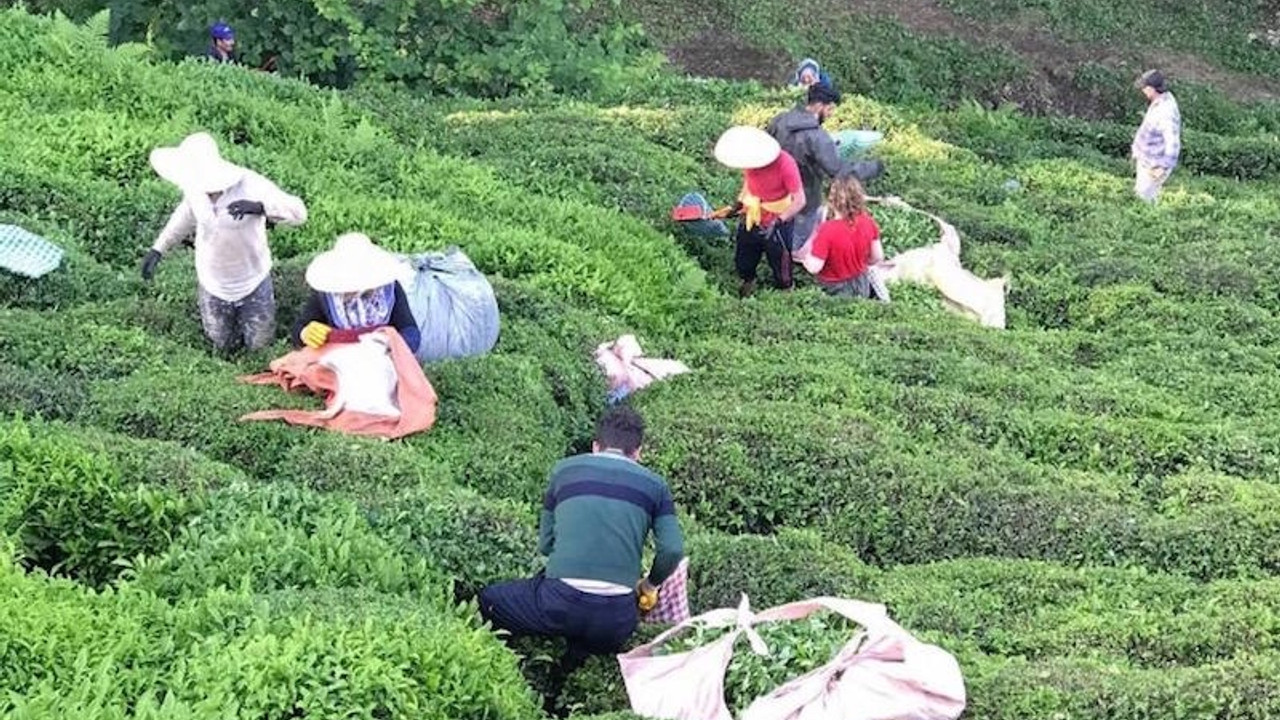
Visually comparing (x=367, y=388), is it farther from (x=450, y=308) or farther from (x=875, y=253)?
(x=875, y=253)

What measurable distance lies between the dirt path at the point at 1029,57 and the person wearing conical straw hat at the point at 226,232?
1561cm

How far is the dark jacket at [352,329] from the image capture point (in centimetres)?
870

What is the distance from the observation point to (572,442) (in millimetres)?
9617

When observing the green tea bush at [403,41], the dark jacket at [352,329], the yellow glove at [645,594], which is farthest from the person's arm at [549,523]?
the green tea bush at [403,41]

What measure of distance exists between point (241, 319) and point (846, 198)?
4.32 metres

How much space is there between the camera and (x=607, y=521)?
6438 mm

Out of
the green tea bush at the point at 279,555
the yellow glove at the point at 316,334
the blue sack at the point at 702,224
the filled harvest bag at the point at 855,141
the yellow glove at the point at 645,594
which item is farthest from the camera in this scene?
the filled harvest bag at the point at 855,141

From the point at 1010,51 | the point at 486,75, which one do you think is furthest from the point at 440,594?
the point at 1010,51

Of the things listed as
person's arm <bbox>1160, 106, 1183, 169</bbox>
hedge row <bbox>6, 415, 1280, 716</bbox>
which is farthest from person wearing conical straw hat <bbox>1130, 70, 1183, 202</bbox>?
hedge row <bbox>6, 415, 1280, 716</bbox>

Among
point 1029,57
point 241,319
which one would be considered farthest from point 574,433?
point 1029,57

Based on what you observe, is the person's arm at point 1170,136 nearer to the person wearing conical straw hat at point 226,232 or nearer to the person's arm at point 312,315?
the person wearing conical straw hat at point 226,232

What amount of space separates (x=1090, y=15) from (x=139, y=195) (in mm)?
18912

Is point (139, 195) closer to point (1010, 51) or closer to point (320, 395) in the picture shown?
point (320, 395)

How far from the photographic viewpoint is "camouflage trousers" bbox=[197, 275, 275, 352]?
9.27 metres
